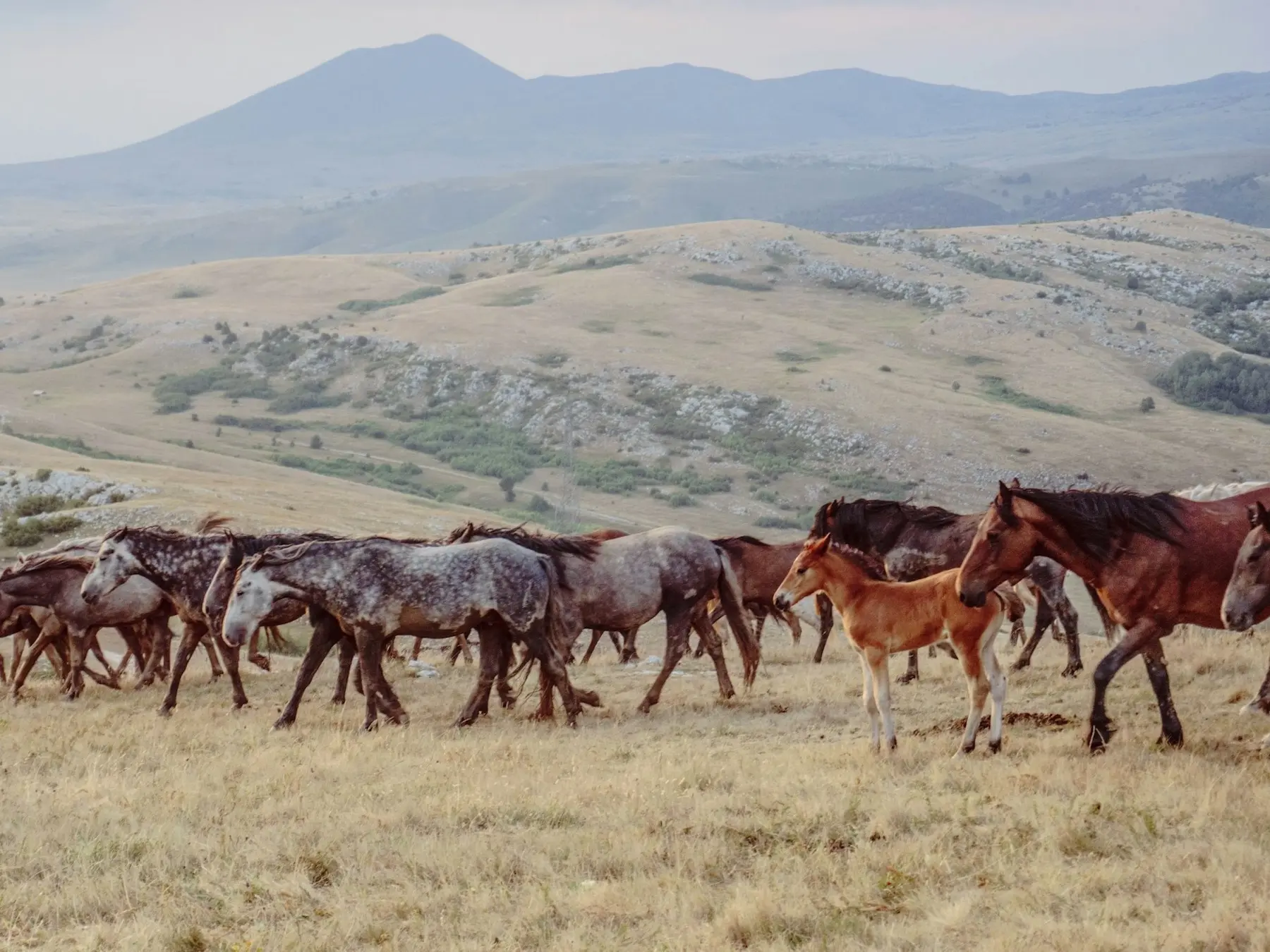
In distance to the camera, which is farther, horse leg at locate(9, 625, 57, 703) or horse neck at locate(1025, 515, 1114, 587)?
horse leg at locate(9, 625, 57, 703)

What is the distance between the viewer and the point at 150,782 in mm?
11062

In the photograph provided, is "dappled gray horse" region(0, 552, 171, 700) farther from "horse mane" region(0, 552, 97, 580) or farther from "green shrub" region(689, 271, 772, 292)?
"green shrub" region(689, 271, 772, 292)

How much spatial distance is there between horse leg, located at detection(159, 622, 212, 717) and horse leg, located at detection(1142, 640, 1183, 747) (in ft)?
33.2

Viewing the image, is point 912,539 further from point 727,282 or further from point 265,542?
point 727,282

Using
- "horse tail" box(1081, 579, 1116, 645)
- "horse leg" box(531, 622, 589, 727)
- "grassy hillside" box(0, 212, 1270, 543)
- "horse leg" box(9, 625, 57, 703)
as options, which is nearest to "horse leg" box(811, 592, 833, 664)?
"horse tail" box(1081, 579, 1116, 645)

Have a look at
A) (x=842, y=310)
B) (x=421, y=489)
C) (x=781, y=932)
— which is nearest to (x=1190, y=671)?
(x=781, y=932)

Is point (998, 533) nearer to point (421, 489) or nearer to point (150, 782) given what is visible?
point (150, 782)

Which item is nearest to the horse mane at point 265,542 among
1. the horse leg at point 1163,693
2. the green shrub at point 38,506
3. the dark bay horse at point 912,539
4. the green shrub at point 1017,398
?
the dark bay horse at point 912,539

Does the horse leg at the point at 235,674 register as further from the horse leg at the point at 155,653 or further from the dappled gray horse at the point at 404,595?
the horse leg at the point at 155,653

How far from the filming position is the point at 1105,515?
11.4 meters

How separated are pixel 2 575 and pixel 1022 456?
178ft

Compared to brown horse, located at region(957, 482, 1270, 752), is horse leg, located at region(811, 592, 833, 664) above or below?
below

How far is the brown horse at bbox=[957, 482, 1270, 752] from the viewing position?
439 inches

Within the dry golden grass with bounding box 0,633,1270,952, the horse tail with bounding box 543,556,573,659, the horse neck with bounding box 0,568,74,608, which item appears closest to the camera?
the dry golden grass with bounding box 0,633,1270,952
